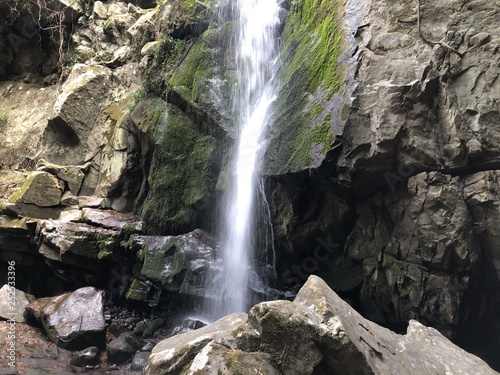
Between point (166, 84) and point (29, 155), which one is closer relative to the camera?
point (166, 84)

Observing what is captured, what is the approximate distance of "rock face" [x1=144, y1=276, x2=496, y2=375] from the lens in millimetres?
2869

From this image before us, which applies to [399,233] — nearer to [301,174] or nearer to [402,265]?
[402,265]

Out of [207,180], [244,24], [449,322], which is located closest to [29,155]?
[207,180]

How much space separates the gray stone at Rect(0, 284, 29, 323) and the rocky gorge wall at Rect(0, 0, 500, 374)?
2.85 ft

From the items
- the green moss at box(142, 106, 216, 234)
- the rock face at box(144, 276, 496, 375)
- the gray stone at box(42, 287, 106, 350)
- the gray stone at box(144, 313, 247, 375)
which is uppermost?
the green moss at box(142, 106, 216, 234)

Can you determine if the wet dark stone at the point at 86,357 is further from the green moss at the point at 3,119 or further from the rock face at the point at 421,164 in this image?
the green moss at the point at 3,119

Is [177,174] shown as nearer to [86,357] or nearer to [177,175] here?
[177,175]

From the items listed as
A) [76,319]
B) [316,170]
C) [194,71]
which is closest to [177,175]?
[194,71]

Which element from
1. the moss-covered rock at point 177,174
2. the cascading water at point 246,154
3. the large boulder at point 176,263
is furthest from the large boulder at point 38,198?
the cascading water at point 246,154

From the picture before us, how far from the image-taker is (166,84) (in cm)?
945

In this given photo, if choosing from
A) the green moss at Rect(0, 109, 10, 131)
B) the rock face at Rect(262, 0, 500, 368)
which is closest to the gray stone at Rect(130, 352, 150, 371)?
the rock face at Rect(262, 0, 500, 368)

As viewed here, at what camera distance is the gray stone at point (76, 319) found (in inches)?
257

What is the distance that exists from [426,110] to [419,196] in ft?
→ 4.25

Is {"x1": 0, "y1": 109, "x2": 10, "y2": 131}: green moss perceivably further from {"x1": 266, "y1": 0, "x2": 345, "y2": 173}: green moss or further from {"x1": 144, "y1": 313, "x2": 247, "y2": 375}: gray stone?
{"x1": 144, "y1": 313, "x2": 247, "y2": 375}: gray stone
